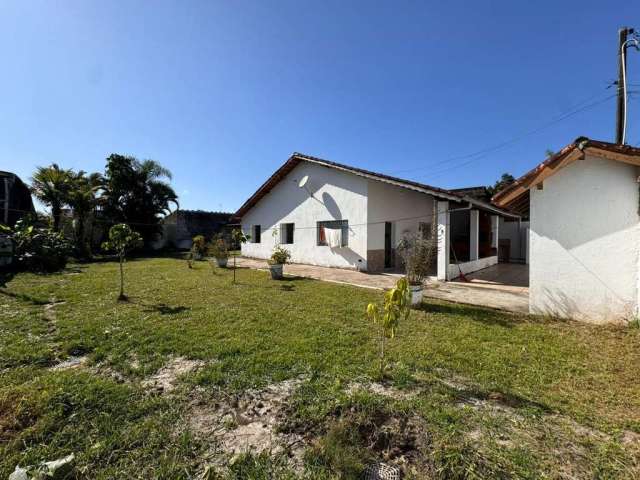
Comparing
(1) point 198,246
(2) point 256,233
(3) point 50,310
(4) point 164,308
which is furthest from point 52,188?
(4) point 164,308

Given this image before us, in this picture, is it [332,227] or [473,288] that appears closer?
[473,288]

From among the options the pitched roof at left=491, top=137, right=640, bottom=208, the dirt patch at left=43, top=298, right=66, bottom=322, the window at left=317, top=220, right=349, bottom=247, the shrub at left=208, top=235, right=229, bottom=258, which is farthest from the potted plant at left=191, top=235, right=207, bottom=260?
the pitched roof at left=491, top=137, right=640, bottom=208

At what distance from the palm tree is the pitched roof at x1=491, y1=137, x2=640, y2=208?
81.4 feet

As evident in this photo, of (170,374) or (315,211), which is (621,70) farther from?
(170,374)

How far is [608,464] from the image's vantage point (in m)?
2.10

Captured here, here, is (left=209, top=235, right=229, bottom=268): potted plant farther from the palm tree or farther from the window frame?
the palm tree

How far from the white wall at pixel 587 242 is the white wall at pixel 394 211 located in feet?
22.7

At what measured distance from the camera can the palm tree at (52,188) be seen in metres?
18.0

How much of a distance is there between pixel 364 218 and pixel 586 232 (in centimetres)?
798

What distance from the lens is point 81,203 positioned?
18484 mm

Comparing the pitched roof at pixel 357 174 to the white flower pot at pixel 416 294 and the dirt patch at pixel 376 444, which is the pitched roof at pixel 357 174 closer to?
the white flower pot at pixel 416 294

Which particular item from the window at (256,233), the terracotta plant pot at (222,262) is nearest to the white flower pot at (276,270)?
the terracotta plant pot at (222,262)

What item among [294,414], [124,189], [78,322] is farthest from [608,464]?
[124,189]

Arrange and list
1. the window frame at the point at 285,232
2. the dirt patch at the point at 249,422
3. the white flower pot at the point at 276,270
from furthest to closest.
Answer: the window frame at the point at 285,232 → the white flower pot at the point at 276,270 → the dirt patch at the point at 249,422
